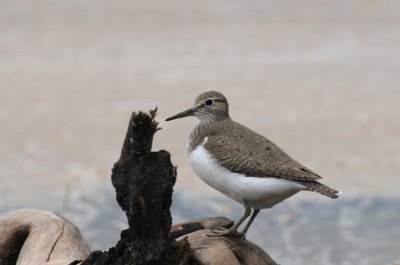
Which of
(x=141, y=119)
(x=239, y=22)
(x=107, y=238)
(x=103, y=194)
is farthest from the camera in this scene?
(x=239, y=22)

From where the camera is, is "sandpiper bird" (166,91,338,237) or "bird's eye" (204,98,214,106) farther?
"bird's eye" (204,98,214,106)

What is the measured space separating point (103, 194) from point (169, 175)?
440 centimetres

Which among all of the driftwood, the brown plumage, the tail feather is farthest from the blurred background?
the driftwood

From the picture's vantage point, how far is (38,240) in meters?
5.85

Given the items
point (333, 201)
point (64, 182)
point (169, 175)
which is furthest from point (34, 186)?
point (169, 175)

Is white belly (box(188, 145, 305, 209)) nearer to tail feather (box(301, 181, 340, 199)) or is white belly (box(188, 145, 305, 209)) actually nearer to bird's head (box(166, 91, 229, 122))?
tail feather (box(301, 181, 340, 199))

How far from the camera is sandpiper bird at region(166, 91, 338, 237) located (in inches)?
221

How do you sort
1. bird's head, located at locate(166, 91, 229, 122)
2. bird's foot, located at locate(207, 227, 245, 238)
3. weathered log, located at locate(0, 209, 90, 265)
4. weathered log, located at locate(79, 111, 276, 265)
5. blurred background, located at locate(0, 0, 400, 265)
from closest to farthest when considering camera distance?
weathered log, located at locate(79, 111, 276, 265) < bird's foot, located at locate(207, 227, 245, 238) < weathered log, located at locate(0, 209, 90, 265) < bird's head, located at locate(166, 91, 229, 122) < blurred background, located at locate(0, 0, 400, 265)

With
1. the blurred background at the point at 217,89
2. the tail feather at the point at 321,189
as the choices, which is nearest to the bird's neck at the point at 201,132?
the tail feather at the point at 321,189

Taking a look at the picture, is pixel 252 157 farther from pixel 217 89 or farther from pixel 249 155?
pixel 217 89

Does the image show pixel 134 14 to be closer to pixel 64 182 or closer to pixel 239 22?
pixel 239 22

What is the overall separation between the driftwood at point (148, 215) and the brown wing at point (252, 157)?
0.44m

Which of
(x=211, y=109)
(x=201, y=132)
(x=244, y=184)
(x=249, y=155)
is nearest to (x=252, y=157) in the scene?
(x=249, y=155)

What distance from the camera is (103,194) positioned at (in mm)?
9406
